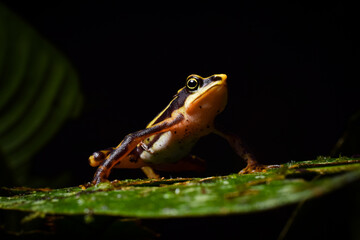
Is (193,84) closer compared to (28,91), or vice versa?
(193,84)

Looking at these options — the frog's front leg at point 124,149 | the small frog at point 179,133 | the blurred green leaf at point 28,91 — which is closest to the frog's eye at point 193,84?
the small frog at point 179,133

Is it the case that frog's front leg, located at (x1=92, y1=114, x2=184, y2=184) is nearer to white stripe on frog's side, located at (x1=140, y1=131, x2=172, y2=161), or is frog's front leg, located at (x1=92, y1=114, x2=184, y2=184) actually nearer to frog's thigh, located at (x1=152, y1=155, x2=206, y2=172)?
white stripe on frog's side, located at (x1=140, y1=131, x2=172, y2=161)

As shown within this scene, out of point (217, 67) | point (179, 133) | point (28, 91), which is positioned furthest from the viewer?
point (217, 67)

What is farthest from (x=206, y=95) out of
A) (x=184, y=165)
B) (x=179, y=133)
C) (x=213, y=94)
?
(x=184, y=165)

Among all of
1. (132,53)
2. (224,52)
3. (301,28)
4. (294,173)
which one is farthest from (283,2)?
(294,173)

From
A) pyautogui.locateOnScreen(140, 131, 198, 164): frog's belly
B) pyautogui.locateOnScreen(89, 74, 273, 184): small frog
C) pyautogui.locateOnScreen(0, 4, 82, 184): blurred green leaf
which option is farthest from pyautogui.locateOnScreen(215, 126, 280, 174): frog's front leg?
pyautogui.locateOnScreen(0, 4, 82, 184): blurred green leaf

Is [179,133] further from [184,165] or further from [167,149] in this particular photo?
[184,165]
